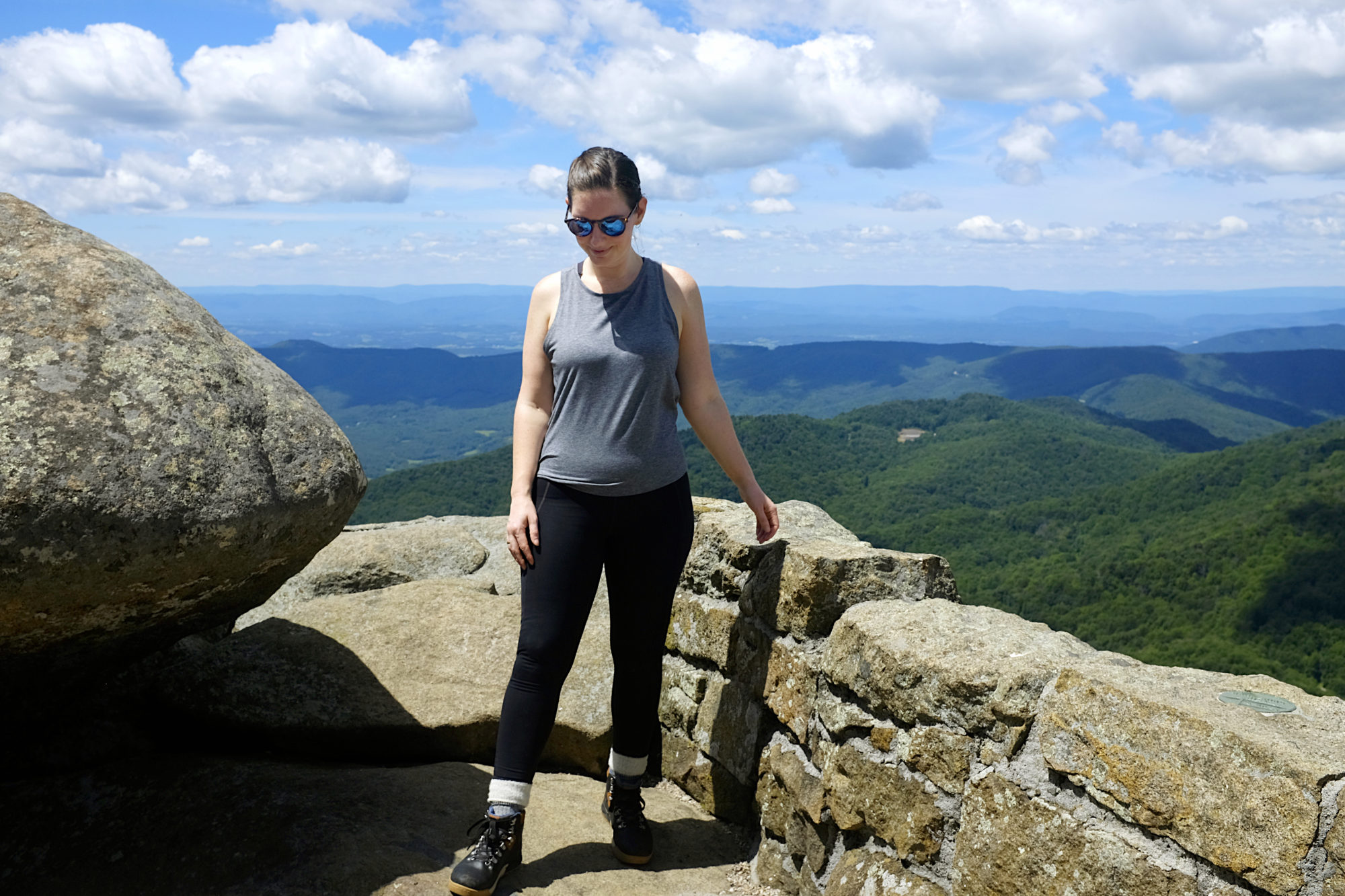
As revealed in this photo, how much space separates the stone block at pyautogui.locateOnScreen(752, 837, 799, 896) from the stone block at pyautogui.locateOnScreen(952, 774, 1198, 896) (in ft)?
3.40

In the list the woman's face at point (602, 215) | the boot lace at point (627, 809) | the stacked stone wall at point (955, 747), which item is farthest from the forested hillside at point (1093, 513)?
the woman's face at point (602, 215)

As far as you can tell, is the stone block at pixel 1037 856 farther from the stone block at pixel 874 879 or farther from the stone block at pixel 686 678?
the stone block at pixel 686 678

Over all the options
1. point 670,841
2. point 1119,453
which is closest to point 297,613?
point 670,841

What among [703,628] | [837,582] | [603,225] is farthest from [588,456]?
[703,628]

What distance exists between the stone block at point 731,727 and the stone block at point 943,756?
1.21 meters

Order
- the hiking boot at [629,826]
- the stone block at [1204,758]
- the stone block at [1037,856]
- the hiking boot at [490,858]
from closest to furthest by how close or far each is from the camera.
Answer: the stone block at [1204,758], the stone block at [1037,856], the hiking boot at [490,858], the hiking boot at [629,826]

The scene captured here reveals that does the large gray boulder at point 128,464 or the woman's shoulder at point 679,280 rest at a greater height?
the woman's shoulder at point 679,280

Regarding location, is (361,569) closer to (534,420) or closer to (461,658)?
(461,658)

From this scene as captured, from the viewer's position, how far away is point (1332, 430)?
7806 centimetres

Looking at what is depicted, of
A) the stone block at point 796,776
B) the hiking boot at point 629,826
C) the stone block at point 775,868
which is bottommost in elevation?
the stone block at point 775,868

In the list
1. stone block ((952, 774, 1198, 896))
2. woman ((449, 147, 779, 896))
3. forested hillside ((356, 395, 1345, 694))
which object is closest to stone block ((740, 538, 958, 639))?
woman ((449, 147, 779, 896))

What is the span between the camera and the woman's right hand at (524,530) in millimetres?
3648

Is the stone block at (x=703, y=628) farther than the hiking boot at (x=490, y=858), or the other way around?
the stone block at (x=703, y=628)

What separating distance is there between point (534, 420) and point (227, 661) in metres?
2.26
